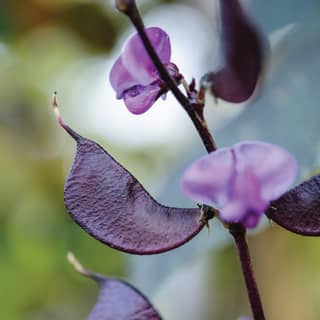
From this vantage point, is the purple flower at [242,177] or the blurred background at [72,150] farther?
the blurred background at [72,150]

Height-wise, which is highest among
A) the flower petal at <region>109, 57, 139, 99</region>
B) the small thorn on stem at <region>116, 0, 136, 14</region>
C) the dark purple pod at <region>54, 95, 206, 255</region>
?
the small thorn on stem at <region>116, 0, 136, 14</region>

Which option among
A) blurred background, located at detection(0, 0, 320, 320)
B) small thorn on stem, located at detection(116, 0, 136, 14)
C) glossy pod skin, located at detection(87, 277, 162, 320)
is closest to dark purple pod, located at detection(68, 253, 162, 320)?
glossy pod skin, located at detection(87, 277, 162, 320)

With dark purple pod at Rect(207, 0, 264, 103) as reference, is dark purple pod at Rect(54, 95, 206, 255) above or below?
below

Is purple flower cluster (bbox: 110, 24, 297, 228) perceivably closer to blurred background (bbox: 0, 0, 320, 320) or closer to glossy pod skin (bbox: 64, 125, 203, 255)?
glossy pod skin (bbox: 64, 125, 203, 255)

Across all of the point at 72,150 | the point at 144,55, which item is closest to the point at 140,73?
the point at 144,55

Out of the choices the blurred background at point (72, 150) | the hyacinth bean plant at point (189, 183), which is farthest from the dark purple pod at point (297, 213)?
the blurred background at point (72, 150)

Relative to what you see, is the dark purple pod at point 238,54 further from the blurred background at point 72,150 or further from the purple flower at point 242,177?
the blurred background at point 72,150
